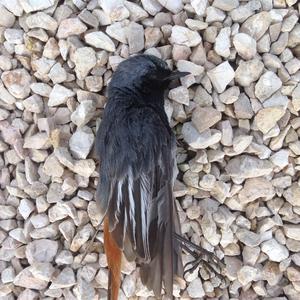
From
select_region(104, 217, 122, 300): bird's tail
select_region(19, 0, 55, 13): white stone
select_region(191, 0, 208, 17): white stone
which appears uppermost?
select_region(191, 0, 208, 17): white stone

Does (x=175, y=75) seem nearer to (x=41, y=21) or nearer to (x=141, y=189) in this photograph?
(x=141, y=189)

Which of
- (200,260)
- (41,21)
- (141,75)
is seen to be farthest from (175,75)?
(200,260)

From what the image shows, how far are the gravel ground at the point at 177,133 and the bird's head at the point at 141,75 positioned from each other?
0.07m

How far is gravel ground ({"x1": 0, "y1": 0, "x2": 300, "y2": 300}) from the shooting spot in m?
2.10

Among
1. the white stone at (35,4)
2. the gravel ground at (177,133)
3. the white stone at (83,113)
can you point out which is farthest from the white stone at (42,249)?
the white stone at (35,4)

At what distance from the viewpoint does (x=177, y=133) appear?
2.17m

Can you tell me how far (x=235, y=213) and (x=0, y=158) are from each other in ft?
2.68

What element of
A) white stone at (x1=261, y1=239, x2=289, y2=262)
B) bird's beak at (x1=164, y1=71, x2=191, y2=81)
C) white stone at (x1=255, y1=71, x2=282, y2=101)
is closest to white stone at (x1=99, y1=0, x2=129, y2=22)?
bird's beak at (x1=164, y1=71, x2=191, y2=81)

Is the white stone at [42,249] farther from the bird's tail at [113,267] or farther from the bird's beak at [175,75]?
the bird's beak at [175,75]

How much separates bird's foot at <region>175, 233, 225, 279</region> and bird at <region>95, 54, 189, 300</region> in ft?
0.19

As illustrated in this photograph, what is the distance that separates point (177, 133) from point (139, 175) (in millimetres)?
241

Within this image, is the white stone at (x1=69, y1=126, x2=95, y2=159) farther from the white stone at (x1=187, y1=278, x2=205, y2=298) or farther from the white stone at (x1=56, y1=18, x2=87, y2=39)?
the white stone at (x1=187, y1=278, x2=205, y2=298)

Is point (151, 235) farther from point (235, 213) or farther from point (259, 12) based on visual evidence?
point (259, 12)

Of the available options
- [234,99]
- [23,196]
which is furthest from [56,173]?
[234,99]
